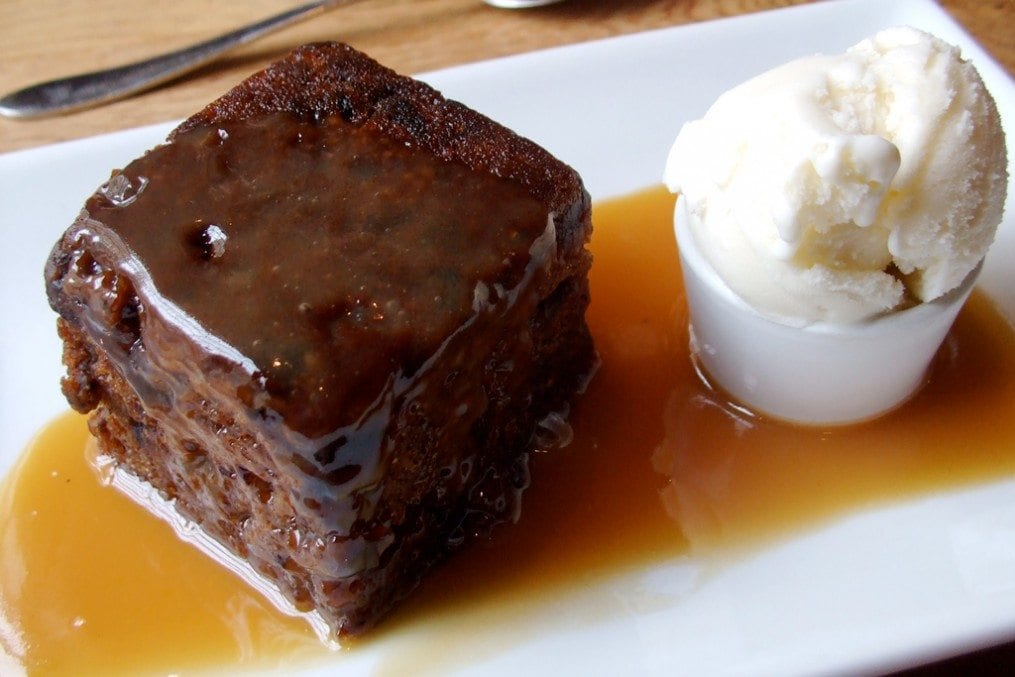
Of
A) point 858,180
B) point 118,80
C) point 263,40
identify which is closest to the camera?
point 858,180

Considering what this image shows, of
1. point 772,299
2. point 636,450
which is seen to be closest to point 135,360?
point 636,450

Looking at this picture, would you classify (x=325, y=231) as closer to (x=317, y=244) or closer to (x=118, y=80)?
(x=317, y=244)

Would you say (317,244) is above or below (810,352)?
above

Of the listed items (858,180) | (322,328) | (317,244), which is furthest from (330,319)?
(858,180)

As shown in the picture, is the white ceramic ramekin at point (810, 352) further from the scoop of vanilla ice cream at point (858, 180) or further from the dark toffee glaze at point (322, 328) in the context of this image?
the dark toffee glaze at point (322, 328)

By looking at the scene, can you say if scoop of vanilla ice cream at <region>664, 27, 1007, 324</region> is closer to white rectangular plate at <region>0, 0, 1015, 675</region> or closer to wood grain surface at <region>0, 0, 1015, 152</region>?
white rectangular plate at <region>0, 0, 1015, 675</region>

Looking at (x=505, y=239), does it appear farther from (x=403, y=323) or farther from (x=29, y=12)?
(x=29, y=12)
